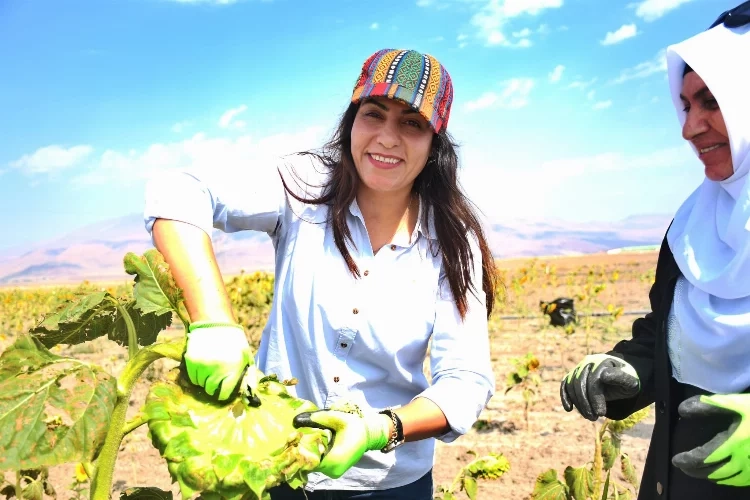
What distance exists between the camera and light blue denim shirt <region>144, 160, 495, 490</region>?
5.52ft

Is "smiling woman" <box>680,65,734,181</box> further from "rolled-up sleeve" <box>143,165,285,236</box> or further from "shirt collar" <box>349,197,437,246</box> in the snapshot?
"rolled-up sleeve" <box>143,165,285,236</box>

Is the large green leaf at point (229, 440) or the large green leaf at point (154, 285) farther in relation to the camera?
the large green leaf at point (154, 285)

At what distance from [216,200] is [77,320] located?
52 centimetres

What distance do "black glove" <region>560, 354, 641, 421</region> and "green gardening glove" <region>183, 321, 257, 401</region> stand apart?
125cm

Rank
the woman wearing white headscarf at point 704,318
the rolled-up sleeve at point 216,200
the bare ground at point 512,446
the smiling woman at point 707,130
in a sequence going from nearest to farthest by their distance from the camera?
the rolled-up sleeve at point 216,200 < the woman wearing white headscarf at point 704,318 < the smiling woman at point 707,130 < the bare ground at point 512,446

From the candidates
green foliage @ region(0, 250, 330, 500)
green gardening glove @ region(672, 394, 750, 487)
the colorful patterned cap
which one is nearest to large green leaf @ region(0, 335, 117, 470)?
green foliage @ region(0, 250, 330, 500)

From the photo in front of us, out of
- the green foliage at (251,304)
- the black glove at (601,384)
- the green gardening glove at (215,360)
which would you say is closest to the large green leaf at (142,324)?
the green gardening glove at (215,360)

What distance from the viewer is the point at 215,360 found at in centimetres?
103

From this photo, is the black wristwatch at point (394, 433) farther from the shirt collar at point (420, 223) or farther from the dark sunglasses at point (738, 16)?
the dark sunglasses at point (738, 16)

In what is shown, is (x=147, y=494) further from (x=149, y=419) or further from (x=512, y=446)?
(x=512, y=446)

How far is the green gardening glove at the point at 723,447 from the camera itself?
A: 1484 millimetres

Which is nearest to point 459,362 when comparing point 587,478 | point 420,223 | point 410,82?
point 420,223

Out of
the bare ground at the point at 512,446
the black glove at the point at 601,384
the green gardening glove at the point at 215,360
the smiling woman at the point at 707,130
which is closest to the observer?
the green gardening glove at the point at 215,360

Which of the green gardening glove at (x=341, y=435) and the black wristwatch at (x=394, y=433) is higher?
the green gardening glove at (x=341, y=435)
